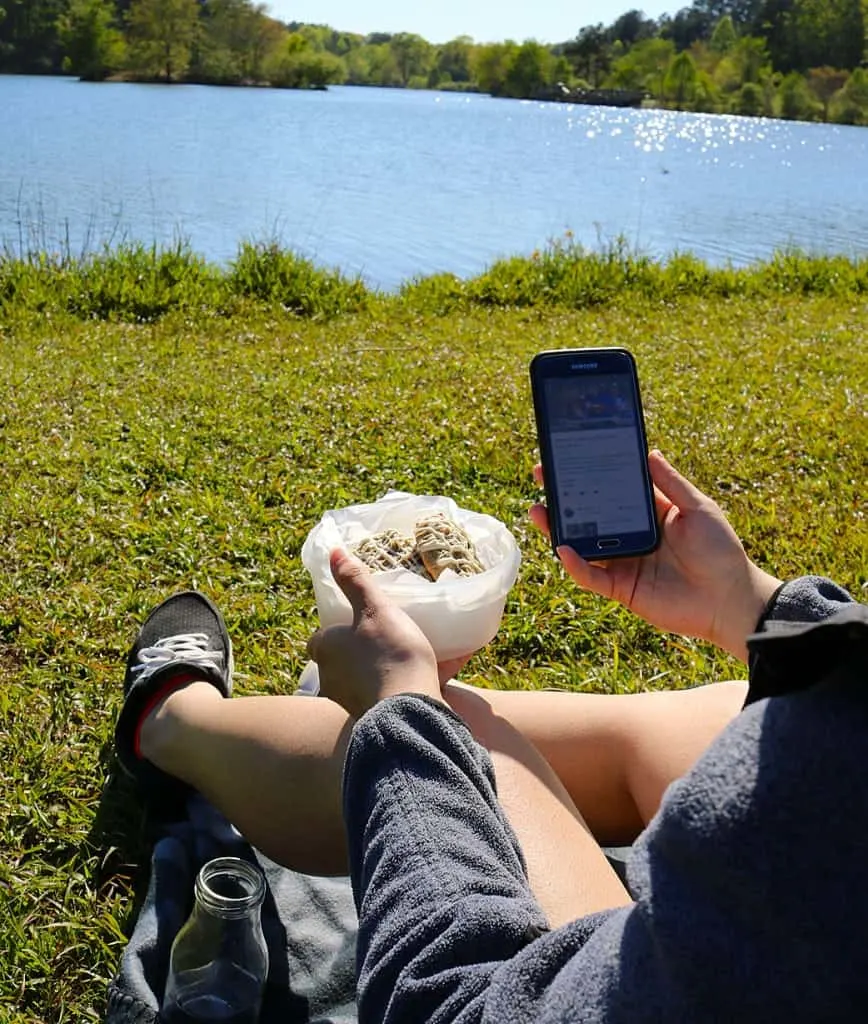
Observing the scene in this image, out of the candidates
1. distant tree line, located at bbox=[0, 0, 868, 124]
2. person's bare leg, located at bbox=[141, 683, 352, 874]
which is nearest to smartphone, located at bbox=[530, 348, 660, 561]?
person's bare leg, located at bbox=[141, 683, 352, 874]

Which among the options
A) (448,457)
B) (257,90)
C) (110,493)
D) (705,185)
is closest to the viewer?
(110,493)

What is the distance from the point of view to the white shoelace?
231 cm

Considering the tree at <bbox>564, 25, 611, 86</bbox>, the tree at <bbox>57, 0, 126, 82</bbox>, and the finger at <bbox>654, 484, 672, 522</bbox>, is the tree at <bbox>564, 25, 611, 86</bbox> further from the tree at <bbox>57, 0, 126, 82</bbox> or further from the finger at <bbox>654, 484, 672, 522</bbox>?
the finger at <bbox>654, 484, 672, 522</bbox>

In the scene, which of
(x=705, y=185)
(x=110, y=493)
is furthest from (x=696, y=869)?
(x=705, y=185)

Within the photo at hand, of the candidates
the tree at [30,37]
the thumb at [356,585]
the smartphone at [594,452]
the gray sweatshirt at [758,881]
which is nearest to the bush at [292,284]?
the smartphone at [594,452]

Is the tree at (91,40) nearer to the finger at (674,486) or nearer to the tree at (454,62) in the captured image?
the tree at (454,62)

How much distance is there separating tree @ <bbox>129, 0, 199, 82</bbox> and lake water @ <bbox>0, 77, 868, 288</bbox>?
1979 centimetres

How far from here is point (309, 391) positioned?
4953 millimetres

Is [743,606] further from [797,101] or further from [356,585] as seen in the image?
[797,101]

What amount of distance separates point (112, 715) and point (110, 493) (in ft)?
4.42

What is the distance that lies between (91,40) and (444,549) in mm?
55858

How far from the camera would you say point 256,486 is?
12.7ft

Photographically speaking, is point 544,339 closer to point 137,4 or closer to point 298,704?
point 298,704

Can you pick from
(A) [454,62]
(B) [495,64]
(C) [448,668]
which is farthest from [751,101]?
(C) [448,668]
